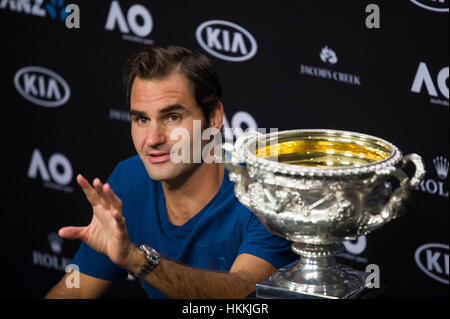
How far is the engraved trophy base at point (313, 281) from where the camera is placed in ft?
6.80

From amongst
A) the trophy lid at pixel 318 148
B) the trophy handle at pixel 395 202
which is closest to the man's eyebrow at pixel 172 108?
the trophy lid at pixel 318 148

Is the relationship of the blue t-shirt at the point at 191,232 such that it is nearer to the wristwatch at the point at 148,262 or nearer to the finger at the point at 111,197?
the wristwatch at the point at 148,262

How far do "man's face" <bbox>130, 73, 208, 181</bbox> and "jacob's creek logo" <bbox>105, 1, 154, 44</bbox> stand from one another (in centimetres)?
85

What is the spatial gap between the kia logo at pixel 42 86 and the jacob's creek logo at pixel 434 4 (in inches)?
70.9

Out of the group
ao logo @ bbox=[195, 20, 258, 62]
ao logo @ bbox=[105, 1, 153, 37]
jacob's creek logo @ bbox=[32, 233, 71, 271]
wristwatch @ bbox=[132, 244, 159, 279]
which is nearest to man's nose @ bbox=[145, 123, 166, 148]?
wristwatch @ bbox=[132, 244, 159, 279]

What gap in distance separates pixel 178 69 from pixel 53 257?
179cm

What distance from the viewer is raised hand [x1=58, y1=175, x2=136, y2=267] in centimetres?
211

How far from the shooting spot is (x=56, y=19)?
12.6ft

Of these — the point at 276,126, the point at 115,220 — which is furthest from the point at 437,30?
the point at 115,220

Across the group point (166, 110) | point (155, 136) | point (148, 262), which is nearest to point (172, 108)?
point (166, 110)

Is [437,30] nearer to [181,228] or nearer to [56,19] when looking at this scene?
[181,228]

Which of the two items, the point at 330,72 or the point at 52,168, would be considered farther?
the point at 52,168

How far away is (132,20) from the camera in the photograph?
3.65m

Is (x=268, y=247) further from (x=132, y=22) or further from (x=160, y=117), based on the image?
(x=132, y=22)
